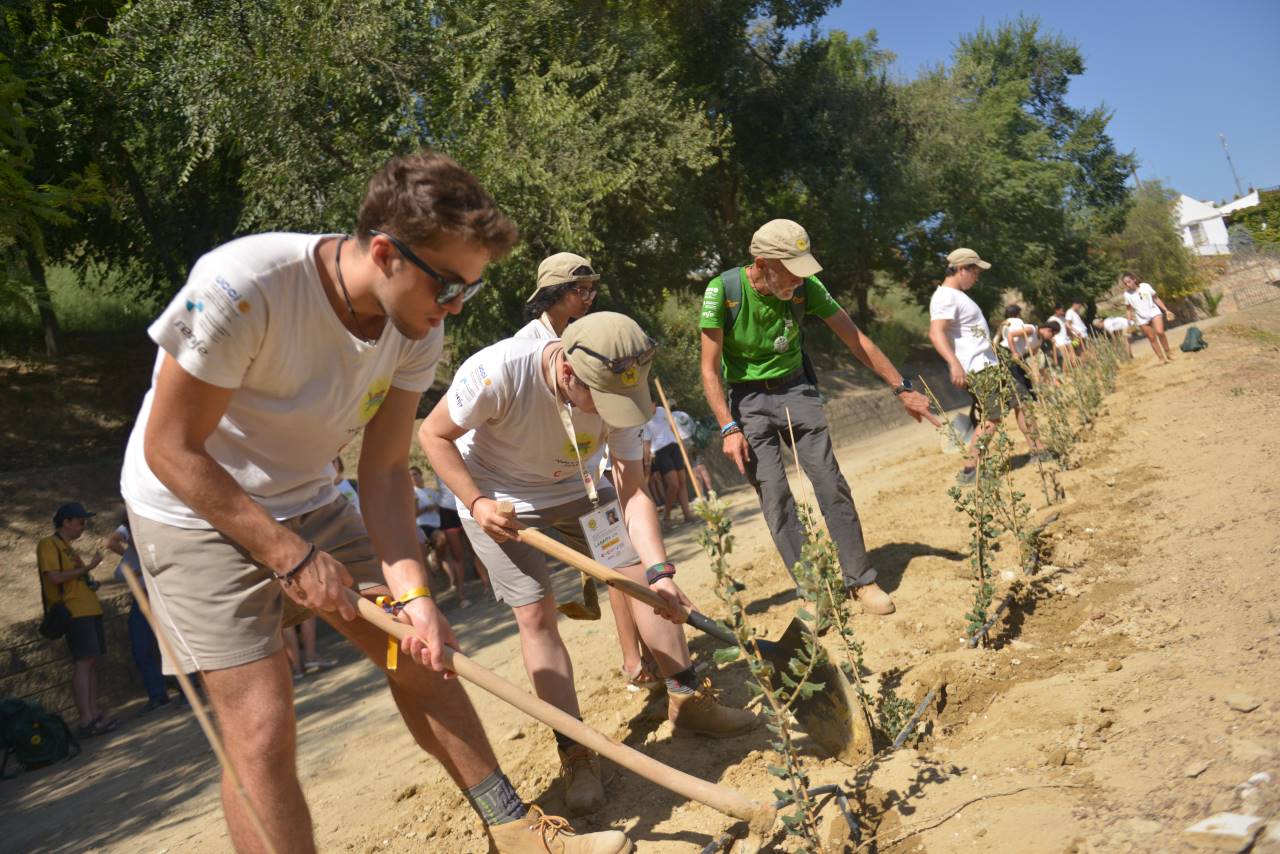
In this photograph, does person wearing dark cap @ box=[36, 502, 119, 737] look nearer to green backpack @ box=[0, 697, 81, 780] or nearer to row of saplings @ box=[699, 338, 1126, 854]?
green backpack @ box=[0, 697, 81, 780]

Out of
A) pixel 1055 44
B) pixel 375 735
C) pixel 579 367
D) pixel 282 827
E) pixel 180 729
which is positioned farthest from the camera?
pixel 1055 44

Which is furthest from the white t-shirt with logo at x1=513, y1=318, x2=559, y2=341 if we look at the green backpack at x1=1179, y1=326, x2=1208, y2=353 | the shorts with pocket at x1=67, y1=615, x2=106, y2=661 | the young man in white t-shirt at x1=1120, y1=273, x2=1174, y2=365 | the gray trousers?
the green backpack at x1=1179, y1=326, x2=1208, y2=353

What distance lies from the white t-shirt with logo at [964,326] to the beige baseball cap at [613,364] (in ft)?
15.8

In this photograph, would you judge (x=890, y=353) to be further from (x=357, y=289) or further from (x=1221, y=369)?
(x=357, y=289)

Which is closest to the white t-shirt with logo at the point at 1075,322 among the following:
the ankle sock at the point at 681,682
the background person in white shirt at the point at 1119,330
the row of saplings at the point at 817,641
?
the background person in white shirt at the point at 1119,330

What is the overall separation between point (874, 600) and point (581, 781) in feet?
5.91

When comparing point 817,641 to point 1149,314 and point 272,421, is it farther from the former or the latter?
point 1149,314

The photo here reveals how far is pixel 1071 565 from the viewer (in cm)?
465

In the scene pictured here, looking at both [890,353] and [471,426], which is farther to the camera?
[890,353]

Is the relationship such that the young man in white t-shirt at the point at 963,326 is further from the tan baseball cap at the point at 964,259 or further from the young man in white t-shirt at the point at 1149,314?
the young man in white t-shirt at the point at 1149,314

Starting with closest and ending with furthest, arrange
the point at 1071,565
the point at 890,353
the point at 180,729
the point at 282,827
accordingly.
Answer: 1. the point at 282,827
2. the point at 1071,565
3. the point at 180,729
4. the point at 890,353

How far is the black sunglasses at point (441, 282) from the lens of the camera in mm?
2381

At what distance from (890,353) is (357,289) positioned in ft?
81.4

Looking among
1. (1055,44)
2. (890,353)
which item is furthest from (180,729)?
(1055,44)
